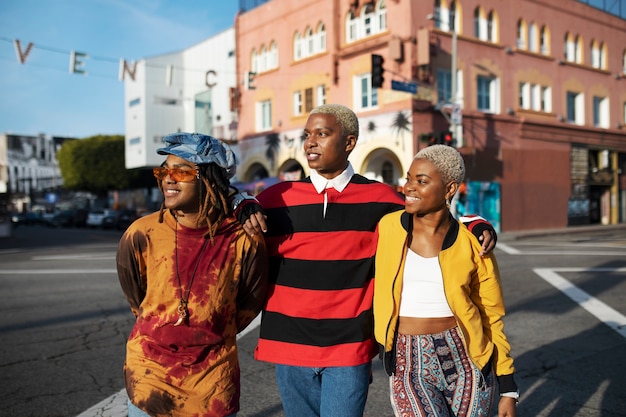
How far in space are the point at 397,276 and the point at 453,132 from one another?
1938 centimetres

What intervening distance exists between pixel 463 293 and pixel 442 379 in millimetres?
→ 396

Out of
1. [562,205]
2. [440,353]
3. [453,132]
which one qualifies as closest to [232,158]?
[440,353]

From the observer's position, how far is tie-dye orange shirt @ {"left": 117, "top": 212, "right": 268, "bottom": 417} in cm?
228

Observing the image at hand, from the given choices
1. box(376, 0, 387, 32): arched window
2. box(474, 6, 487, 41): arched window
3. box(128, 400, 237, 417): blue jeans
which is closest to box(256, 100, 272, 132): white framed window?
box(376, 0, 387, 32): arched window

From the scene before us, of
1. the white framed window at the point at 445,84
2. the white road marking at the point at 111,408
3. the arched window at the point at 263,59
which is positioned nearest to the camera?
the white road marking at the point at 111,408

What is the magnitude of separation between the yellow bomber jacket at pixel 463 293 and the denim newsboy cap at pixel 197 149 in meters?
0.84

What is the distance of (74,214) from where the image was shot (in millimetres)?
44812

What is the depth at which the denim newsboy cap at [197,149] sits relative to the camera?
2410 millimetres

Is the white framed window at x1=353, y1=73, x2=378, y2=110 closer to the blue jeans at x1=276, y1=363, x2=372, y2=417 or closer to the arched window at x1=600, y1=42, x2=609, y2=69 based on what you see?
the arched window at x1=600, y1=42, x2=609, y2=69

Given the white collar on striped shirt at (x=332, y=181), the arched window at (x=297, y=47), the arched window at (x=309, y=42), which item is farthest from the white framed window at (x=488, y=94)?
the white collar on striped shirt at (x=332, y=181)

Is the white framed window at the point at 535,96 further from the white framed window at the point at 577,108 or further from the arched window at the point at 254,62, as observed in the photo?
the arched window at the point at 254,62

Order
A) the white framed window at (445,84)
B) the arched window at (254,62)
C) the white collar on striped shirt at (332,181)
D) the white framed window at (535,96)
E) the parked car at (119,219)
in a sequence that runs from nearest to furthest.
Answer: the white collar on striped shirt at (332,181), the white framed window at (445,84), the white framed window at (535,96), the arched window at (254,62), the parked car at (119,219)

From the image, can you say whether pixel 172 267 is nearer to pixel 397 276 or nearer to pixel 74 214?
pixel 397 276

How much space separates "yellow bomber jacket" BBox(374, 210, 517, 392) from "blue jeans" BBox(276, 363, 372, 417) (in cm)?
21
